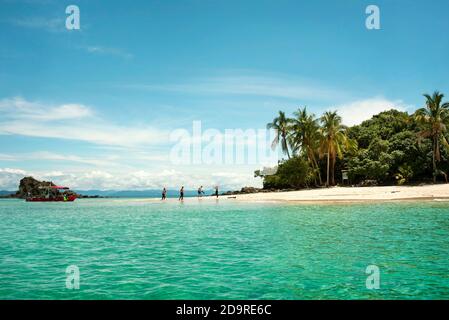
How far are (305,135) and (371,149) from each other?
1044cm

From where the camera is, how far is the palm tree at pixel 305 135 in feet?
200

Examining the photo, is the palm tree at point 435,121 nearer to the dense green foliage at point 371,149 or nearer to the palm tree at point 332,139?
the dense green foliage at point 371,149

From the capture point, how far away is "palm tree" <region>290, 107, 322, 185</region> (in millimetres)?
61062

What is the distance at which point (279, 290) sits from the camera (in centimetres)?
844

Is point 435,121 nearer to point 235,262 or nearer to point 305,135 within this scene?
point 305,135

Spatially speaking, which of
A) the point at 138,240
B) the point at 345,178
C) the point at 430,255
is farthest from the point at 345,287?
the point at 345,178

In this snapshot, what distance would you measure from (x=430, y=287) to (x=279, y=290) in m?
3.41

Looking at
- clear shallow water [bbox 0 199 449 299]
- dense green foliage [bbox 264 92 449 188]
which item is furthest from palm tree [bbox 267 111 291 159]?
clear shallow water [bbox 0 199 449 299]

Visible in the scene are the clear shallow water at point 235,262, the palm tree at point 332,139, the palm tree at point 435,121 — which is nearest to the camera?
the clear shallow water at point 235,262

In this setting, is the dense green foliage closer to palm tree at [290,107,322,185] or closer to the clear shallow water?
palm tree at [290,107,322,185]

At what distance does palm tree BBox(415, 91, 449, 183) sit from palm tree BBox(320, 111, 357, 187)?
452 inches

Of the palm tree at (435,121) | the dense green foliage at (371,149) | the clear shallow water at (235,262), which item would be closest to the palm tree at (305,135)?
the dense green foliage at (371,149)

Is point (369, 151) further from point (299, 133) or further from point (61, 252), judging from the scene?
point (61, 252)

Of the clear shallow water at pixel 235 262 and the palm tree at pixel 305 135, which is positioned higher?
the palm tree at pixel 305 135
